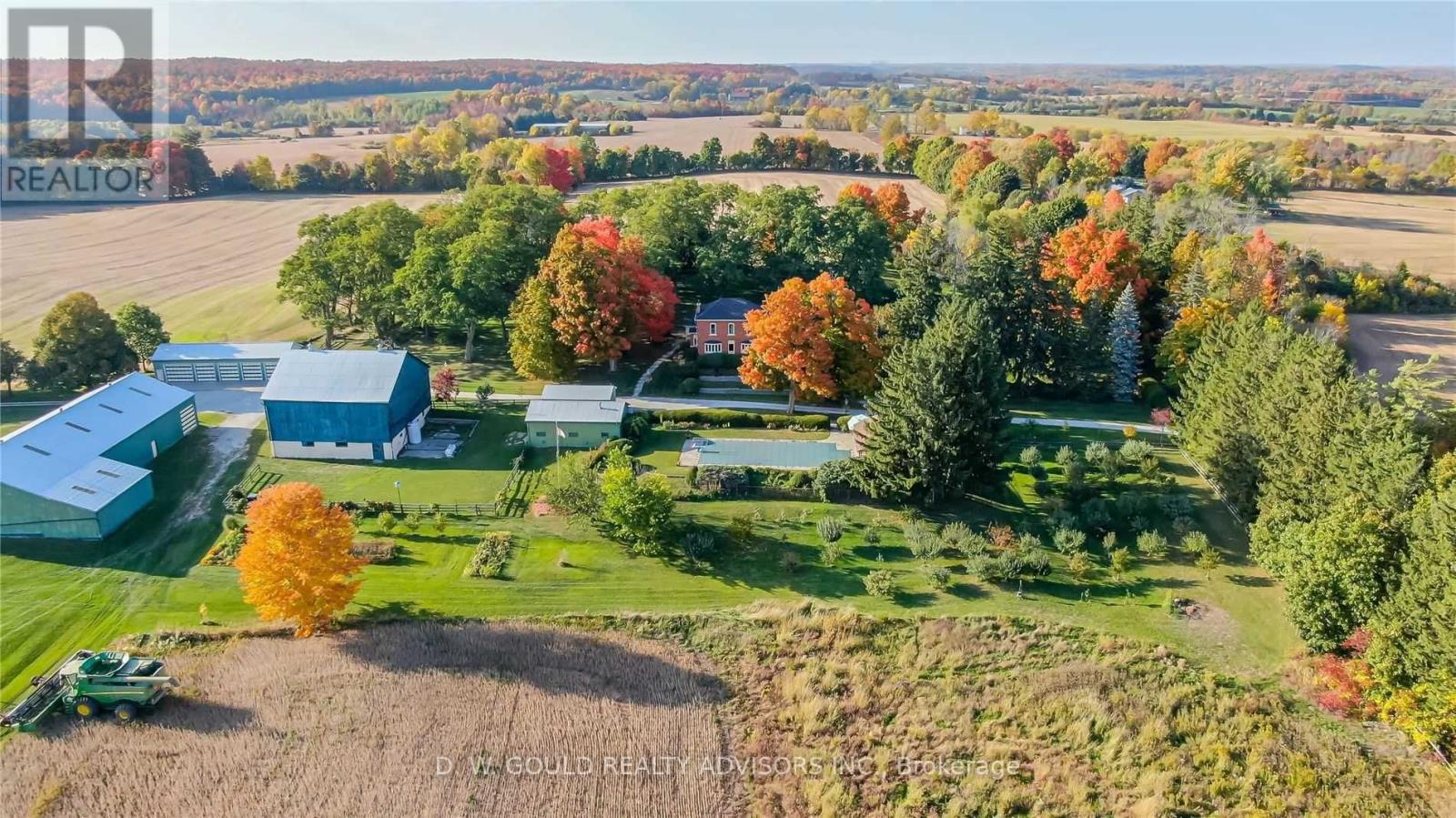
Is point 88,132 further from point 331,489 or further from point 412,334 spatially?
point 331,489

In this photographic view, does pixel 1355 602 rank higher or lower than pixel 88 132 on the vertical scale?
lower

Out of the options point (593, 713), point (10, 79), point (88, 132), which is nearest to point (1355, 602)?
point (593, 713)

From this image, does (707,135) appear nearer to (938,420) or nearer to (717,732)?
(938,420)

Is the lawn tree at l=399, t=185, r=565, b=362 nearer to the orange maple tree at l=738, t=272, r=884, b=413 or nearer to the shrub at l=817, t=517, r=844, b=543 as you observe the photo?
the orange maple tree at l=738, t=272, r=884, b=413

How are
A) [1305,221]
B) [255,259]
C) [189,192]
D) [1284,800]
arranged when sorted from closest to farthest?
[1284,800]
[255,259]
[1305,221]
[189,192]

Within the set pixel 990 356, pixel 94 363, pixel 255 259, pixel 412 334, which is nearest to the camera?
pixel 990 356

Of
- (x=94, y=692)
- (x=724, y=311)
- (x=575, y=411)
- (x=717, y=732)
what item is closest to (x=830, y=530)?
(x=717, y=732)
